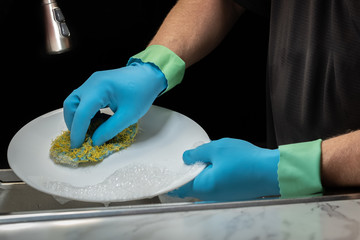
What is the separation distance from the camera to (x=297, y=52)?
3.14ft

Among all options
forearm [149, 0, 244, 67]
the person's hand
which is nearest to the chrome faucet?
the person's hand

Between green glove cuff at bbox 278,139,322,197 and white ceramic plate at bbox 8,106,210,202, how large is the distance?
0.16m

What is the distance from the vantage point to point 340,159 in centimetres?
69

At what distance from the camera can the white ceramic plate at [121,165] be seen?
2.35ft

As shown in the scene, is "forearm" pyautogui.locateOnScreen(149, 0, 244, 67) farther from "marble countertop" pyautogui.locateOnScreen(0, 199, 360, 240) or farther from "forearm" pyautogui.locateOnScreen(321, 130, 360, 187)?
"marble countertop" pyautogui.locateOnScreen(0, 199, 360, 240)

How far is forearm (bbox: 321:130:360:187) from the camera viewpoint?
0.66m

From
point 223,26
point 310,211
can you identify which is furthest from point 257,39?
point 310,211

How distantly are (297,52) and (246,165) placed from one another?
1.12 feet

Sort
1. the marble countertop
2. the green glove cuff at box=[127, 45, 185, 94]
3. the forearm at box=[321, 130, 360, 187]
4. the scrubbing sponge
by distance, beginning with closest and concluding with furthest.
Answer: the marble countertop < the forearm at box=[321, 130, 360, 187] < the scrubbing sponge < the green glove cuff at box=[127, 45, 185, 94]

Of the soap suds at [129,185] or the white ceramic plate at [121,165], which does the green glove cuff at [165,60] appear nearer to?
the white ceramic plate at [121,165]

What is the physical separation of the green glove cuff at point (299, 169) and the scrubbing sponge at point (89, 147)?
358 millimetres

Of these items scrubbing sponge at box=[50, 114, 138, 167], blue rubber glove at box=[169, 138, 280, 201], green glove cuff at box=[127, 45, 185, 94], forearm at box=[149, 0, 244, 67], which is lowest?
blue rubber glove at box=[169, 138, 280, 201]

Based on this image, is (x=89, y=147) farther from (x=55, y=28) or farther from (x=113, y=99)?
(x=55, y=28)

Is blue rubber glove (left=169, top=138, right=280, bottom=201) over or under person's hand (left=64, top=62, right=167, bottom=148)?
under
